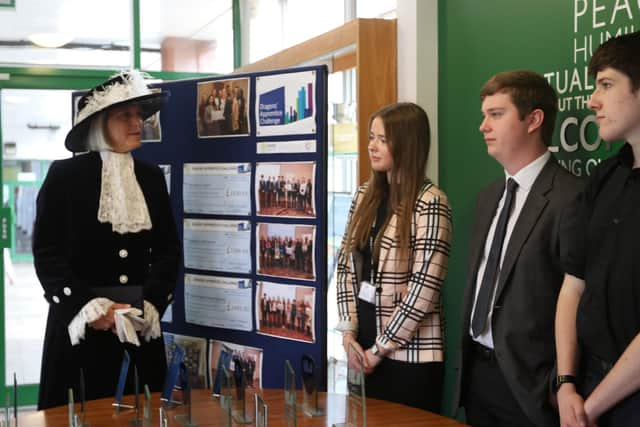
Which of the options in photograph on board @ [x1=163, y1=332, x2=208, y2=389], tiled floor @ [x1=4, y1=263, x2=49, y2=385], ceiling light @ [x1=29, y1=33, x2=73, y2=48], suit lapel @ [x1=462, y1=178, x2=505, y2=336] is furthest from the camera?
ceiling light @ [x1=29, y1=33, x2=73, y2=48]

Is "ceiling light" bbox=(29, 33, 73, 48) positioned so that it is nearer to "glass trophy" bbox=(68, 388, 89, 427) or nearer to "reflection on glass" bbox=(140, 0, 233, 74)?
"reflection on glass" bbox=(140, 0, 233, 74)

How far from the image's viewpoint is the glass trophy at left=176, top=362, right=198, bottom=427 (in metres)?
2.06

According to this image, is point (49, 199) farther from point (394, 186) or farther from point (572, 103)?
point (572, 103)

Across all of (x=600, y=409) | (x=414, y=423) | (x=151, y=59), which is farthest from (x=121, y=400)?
(x=151, y=59)

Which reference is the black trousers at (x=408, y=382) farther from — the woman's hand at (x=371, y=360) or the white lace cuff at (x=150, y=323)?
the white lace cuff at (x=150, y=323)

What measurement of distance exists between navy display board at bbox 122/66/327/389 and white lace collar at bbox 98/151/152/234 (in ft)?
1.72

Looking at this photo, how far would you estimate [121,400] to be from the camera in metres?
2.39

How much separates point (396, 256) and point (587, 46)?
3.16 ft

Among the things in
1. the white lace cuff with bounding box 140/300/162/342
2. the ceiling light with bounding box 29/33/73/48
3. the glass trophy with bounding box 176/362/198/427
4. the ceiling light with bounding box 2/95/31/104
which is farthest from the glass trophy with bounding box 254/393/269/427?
the ceiling light with bounding box 29/33/73/48

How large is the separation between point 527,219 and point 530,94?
1.36 feet

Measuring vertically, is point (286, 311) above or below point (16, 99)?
below

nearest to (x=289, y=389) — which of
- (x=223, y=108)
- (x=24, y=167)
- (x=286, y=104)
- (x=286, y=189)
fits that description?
(x=286, y=189)

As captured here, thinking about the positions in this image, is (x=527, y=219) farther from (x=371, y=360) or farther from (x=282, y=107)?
(x=282, y=107)

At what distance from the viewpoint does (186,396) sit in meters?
2.09
